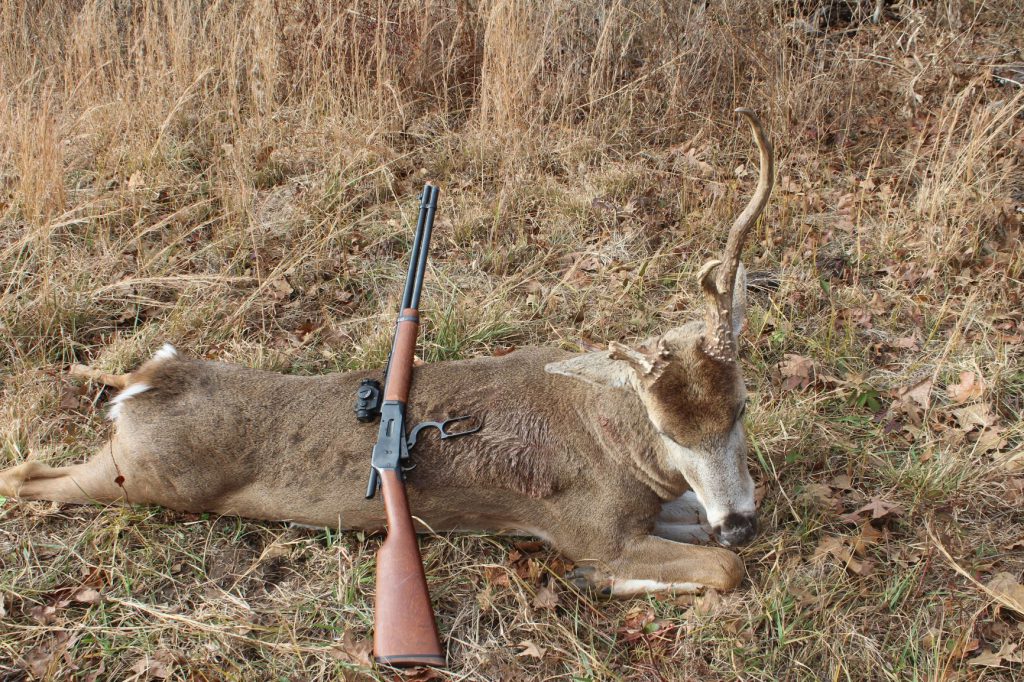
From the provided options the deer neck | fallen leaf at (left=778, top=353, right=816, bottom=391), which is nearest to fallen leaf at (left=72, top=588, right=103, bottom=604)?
the deer neck

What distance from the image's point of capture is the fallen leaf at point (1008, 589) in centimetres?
372

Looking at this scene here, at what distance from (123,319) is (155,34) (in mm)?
3251

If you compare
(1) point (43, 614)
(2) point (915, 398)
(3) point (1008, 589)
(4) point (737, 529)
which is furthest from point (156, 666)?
(2) point (915, 398)

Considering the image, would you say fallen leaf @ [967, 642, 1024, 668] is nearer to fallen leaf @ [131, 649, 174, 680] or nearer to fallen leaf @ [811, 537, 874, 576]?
fallen leaf @ [811, 537, 874, 576]

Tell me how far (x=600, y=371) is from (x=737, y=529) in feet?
3.10

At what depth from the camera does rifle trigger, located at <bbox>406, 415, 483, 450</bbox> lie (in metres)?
4.13

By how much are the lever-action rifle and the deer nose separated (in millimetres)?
1313

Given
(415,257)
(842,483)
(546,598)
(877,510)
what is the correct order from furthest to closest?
(415,257) → (842,483) → (877,510) → (546,598)

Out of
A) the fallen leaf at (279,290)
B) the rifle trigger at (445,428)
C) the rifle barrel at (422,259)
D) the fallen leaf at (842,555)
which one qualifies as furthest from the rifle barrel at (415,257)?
the fallen leaf at (842,555)

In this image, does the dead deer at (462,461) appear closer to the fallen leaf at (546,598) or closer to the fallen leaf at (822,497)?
the fallen leaf at (546,598)

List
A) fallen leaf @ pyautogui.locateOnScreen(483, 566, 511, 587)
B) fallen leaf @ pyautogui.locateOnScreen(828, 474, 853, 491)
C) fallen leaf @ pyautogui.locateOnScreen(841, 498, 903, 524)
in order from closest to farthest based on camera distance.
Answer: fallen leaf @ pyautogui.locateOnScreen(483, 566, 511, 587), fallen leaf @ pyautogui.locateOnScreen(841, 498, 903, 524), fallen leaf @ pyautogui.locateOnScreen(828, 474, 853, 491)

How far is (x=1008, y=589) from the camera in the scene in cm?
387

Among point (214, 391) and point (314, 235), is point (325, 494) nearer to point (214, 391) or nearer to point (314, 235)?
point (214, 391)

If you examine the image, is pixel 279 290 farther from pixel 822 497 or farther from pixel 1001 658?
pixel 1001 658
